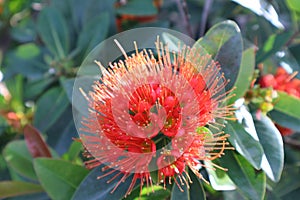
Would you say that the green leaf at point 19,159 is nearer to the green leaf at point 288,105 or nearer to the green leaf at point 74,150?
the green leaf at point 74,150

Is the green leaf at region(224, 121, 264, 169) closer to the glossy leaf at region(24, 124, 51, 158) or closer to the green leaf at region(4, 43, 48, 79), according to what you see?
the glossy leaf at region(24, 124, 51, 158)

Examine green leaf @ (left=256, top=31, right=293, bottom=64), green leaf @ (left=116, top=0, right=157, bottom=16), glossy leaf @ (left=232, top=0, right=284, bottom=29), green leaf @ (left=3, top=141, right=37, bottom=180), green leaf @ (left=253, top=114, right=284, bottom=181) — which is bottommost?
green leaf @ (left=3, top=141, right=37, bottom=180)

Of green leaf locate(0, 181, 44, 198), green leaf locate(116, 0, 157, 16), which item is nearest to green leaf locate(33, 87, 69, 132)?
green leaf locate(0, 181, 44, 198)

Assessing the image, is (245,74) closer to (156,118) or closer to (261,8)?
(261,8)

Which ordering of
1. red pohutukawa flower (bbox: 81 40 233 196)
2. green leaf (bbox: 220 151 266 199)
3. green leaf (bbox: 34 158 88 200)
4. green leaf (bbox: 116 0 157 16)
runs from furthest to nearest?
green leaf (bbox: 116 0 157 16) < green leaf (bbox: 34 158 88 200) < green leaf (bbox: 220 151 266 199) < red pohutukawa flower (bbox: 81 40 233 196)

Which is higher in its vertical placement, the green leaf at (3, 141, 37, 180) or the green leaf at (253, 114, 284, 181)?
the green leaf at (253, 114, 284, 181)

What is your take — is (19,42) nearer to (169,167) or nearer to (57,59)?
(57,59)

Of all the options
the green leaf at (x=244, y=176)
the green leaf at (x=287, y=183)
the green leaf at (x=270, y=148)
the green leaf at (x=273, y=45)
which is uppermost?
the green leaf at (x=273, y=45)

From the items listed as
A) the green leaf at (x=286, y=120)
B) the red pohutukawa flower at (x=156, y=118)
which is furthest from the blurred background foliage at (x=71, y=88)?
the red pohutukawa flower at (x=156, y=118)
